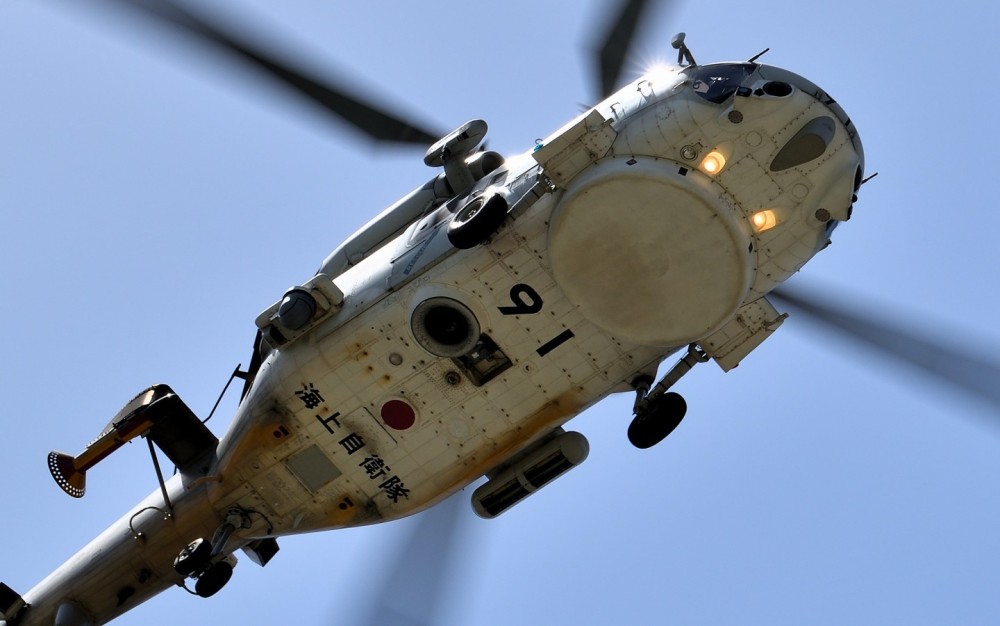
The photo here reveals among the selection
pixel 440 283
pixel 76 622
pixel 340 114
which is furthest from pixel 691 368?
pixel 76 622

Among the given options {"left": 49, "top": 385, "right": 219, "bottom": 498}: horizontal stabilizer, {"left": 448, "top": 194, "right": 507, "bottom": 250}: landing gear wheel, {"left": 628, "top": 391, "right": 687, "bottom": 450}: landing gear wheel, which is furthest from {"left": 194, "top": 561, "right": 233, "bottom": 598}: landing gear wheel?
{"left": 628, "top": 391, "right": 687, "bottom": 450}: landing gear wheel

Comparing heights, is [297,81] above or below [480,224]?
above

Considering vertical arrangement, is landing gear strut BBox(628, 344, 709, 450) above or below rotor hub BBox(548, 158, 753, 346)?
below

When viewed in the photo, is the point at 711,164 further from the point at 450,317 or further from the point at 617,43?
the point at 450,317

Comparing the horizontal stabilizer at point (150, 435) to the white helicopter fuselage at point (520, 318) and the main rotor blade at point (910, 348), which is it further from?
the main rotor blade at point (910, 348)

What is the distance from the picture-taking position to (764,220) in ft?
62.2

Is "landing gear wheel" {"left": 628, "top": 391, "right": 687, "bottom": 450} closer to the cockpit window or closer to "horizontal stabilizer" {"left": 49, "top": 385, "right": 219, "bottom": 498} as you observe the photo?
the cockpit window

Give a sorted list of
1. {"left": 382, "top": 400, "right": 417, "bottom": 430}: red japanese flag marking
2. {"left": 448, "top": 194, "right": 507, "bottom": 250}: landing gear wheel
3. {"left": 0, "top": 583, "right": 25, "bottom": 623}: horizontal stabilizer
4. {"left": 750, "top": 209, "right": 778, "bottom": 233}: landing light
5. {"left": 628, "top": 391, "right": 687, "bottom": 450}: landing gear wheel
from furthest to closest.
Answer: {"left": 0, "top": 583, "right": 25, "bottom": 623}: horizontal stabilizer < {"left": 382, "top": 400, "right": 417, "bottom": 430}: red japanese flag marking < {"left": 628, "top": 391, "right": 687, "bottom": 450}: landing gear wheel < {"left": 448, "top": 194, "right": 507, "bottom": 250}: landing gear wheel < {"left": 750, "top": 209, "right": 778, "bottom": 233}: landing light

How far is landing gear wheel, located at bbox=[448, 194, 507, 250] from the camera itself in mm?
19141

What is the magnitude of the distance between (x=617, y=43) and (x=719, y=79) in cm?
176

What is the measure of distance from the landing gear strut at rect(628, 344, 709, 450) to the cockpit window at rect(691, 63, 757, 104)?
4.04 meters

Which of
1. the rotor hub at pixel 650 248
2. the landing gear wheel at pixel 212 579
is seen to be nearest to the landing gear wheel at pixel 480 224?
the rotor hub at pixel 650 248

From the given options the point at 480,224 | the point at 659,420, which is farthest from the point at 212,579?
the point at 659,420

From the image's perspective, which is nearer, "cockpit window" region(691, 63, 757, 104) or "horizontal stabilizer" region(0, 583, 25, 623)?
"cockpit window" region(691, 63, 757, 104)
